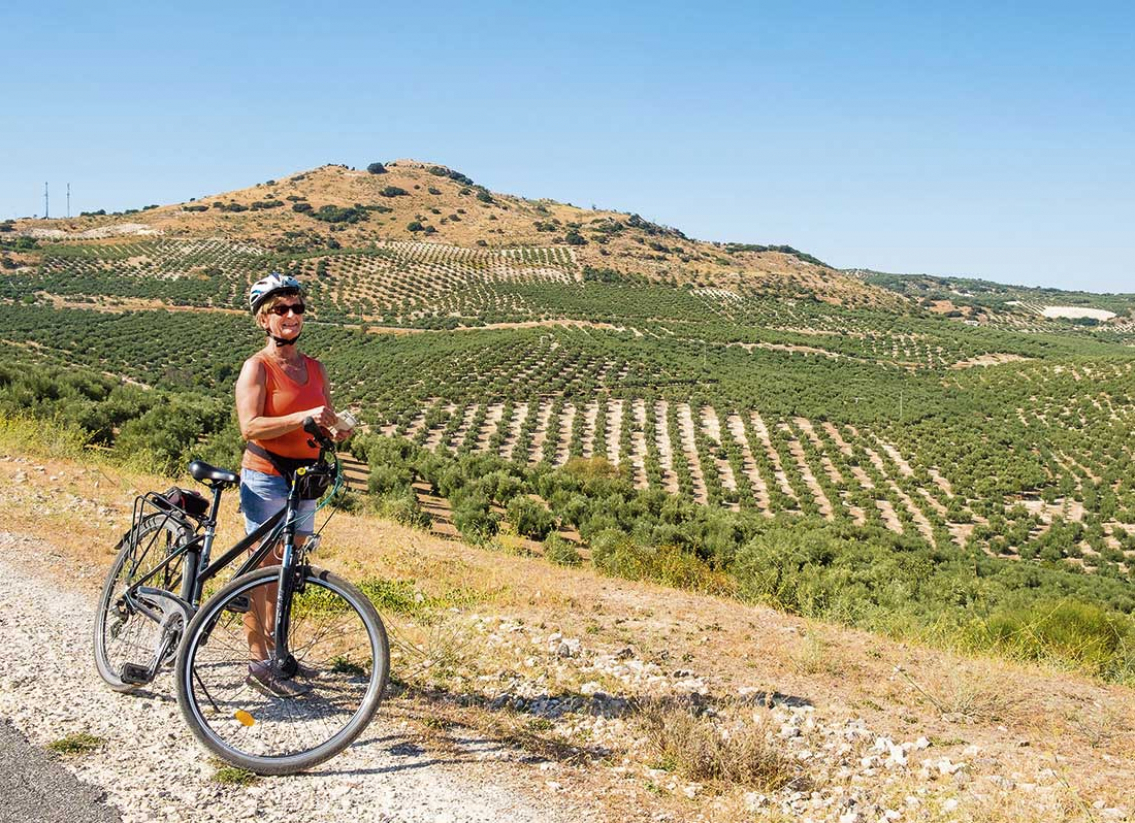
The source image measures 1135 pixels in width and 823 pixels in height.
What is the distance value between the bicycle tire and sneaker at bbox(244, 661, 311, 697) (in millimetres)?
655

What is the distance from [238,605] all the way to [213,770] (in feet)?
2.59

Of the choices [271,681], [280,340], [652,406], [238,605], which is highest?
[280,340]

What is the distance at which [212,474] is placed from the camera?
4.36 meters

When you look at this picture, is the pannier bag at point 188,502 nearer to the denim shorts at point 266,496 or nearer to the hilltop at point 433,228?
the denim shorts at point 266,496

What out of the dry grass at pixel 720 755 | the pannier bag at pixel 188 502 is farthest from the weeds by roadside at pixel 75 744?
the dry grass at pixel 720 755

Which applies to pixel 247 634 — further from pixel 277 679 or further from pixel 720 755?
pixel 720 755

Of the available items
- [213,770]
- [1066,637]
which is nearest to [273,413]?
[213,770]

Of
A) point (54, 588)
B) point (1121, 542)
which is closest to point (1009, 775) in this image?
point (54, 588)

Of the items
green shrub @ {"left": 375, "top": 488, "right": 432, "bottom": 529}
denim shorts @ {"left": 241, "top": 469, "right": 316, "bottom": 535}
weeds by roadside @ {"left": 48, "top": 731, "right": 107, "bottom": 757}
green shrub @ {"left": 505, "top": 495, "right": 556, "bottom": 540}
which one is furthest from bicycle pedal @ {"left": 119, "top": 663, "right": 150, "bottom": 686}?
green shrub @ {"left": 505, "top": 495, "right": 556, "bottom": 540}

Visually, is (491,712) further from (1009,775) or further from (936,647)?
(936,647)

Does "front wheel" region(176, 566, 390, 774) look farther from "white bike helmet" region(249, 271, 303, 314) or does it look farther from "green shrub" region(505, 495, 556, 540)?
"green shrub" region(505, 495, 556, 540)

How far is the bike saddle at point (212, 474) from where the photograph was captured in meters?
4.27

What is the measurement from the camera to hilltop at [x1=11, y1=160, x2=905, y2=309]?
12569cm

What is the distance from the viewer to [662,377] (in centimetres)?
6531
